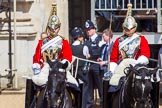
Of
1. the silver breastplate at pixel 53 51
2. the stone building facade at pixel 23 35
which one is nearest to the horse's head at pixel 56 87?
the silver breastplate at pixel 53 51

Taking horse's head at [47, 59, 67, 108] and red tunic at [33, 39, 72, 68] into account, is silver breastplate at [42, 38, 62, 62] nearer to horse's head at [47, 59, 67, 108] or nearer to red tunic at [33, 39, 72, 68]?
red tunic at [33, 39, 72, 68]

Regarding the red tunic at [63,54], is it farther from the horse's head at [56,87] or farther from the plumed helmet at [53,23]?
the horse's head at [56,87]

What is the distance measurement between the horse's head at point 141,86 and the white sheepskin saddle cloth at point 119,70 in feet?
3.43

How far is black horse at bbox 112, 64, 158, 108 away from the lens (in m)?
7.37

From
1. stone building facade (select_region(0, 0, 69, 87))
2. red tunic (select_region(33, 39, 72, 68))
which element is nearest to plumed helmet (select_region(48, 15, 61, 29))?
red tunic (select_region(33, 39, 72, 68))

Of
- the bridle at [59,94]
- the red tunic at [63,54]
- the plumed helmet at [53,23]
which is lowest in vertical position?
the bridle at [59,94]

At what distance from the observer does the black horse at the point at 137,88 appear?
290 inches

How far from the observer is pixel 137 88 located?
7406mm

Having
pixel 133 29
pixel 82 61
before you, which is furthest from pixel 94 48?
pixel 133 29

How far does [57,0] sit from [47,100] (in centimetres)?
727

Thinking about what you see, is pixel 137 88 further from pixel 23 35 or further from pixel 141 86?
pixel 23 35

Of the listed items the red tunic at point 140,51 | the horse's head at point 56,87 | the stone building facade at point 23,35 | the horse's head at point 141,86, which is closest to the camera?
the horse's head at point 141,86

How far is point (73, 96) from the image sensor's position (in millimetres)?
8938

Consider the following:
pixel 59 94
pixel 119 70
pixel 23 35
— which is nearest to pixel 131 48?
pixel 119 70
